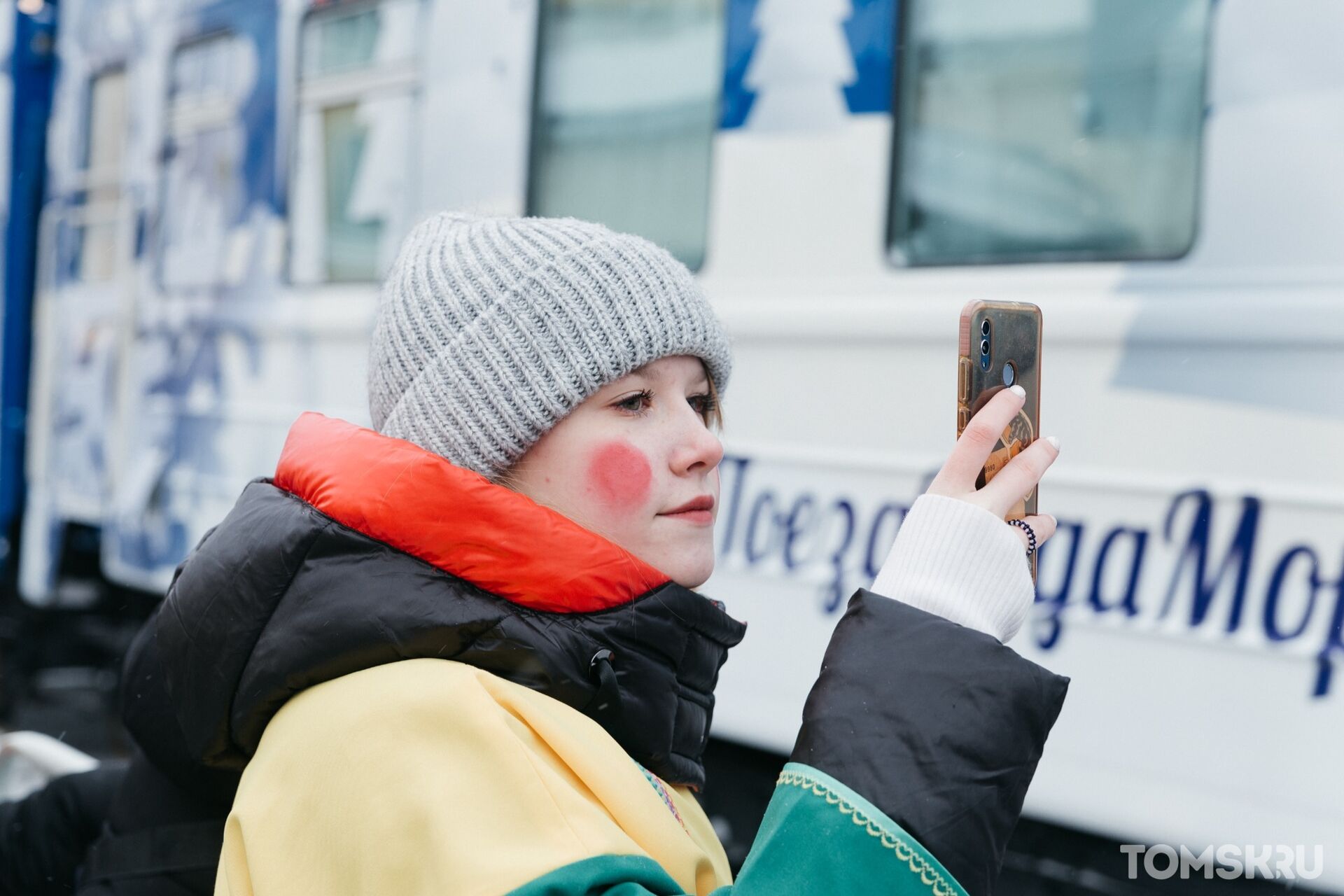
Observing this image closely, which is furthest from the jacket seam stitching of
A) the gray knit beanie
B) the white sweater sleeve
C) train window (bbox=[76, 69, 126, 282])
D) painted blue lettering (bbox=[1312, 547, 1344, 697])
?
train window (bbox=[76, 69, 126, 282])

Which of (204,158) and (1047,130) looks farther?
(204,158)

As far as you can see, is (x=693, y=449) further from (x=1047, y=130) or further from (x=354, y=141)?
(x=354, y=141)

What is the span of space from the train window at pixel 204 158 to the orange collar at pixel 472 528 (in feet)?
11.1

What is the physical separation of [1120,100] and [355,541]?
1.82 m

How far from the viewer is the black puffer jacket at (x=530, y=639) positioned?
3.74 ft

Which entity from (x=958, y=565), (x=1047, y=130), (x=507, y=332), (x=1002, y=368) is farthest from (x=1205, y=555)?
(x=507, y=332)

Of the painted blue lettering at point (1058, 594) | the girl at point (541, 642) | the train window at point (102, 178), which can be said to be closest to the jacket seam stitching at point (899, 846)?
the girl at point (541, 642)

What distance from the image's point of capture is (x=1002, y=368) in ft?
4.35

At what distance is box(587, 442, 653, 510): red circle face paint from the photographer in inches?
56.7

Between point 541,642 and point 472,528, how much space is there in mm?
134

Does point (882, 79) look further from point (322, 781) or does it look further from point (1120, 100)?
point (322, 781)

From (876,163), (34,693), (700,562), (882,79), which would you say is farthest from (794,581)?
Result: (34,693)

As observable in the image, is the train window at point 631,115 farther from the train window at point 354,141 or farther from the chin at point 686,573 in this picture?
the chin at point 686,573

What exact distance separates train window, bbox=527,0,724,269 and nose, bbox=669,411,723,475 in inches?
66.3
